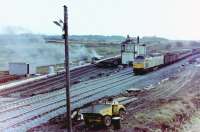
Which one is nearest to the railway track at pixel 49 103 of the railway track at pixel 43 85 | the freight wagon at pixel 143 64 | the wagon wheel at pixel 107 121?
the railway track at pixel 43 85

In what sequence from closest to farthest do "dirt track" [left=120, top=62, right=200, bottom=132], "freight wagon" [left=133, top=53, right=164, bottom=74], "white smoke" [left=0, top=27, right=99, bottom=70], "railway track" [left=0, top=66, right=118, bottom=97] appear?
"dirt track" [left=120, top=62, right=200, bottom=132]
"railway track" [left=0, top=66, right=118, bottom=97]
"freight wagon" [left=133, top=53, right=164, bottom=74]
"white smoke" [left=0, top=27, right=99, bottom=70]

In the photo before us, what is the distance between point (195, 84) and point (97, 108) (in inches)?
1081

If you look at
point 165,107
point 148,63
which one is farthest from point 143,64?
point 165,107

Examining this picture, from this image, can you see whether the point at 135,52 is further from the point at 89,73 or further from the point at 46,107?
the point at 46,107

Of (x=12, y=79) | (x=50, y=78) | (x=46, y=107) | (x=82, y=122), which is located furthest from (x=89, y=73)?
(x=82, y=122)

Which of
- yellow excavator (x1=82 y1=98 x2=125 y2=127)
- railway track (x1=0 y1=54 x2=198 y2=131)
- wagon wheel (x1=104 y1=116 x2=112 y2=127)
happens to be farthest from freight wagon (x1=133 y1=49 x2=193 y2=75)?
wagon wheel (x1=104 y1=116 x2=112 y2=127)

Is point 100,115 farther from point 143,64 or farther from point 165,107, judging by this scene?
point 143,64

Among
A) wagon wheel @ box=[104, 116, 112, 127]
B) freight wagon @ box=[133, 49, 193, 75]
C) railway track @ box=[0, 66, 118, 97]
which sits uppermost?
freight wagon @ box=[133, 49, 193, 75]

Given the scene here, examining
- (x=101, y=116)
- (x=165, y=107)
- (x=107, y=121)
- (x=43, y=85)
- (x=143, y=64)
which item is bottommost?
(x=43, y=85)

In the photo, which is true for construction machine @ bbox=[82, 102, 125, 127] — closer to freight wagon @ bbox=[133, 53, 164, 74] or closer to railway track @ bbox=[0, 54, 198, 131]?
railway track @ bbox=[0, 54, 198, 131]

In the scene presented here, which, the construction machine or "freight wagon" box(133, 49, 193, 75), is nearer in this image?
the construction machine

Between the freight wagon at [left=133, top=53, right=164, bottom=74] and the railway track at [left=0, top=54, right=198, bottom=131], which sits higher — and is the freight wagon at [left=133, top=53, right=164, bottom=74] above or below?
above

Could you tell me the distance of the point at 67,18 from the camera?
21.9m

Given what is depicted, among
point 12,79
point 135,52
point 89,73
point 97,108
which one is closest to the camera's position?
point 97,108
